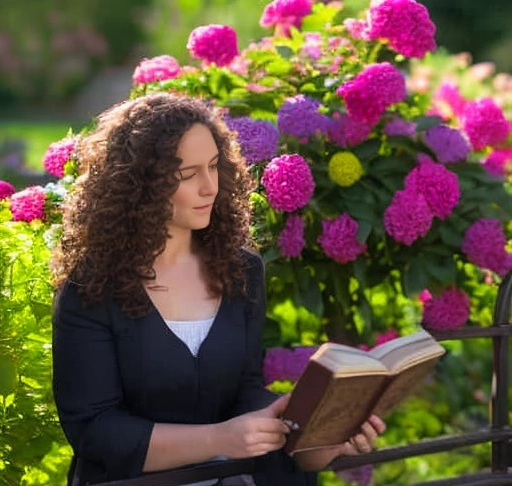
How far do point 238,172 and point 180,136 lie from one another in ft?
0.75

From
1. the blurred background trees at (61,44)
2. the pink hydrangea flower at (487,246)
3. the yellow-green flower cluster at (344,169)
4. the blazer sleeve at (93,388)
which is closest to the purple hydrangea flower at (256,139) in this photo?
the yellow-green flower cluster at (344,169)

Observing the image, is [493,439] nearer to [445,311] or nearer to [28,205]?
[445,311]

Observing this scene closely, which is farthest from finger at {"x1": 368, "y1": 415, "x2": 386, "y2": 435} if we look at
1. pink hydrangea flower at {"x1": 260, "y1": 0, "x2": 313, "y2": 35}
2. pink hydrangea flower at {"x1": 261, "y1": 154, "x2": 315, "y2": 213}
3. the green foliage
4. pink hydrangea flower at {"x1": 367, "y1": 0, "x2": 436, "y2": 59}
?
pink hydrangea flower at {"x1": 260, "y1": 0, "x2": 313, "y2": 35}

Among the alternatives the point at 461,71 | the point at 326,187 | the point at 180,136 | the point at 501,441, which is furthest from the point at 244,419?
the point at 461,71

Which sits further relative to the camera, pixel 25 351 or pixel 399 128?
pixel 399 128

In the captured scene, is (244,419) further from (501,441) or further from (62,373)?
(501,441)

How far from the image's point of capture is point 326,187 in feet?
11.1

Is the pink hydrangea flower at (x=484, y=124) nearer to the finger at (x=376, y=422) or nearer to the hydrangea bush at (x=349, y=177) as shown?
the hydrangea bush at (x=349, y=177)

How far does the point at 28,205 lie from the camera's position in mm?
3061

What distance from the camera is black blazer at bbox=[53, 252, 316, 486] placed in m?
2.43

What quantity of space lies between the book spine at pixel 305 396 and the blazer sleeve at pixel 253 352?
1.05 ft

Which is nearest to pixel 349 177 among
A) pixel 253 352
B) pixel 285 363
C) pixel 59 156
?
pixel 285 363

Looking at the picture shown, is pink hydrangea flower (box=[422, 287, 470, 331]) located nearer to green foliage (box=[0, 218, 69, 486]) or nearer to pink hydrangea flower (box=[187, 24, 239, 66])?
pink hydrangea flower (box=[187, 24, 239, 66])

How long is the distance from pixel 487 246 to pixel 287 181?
1.78 ft
